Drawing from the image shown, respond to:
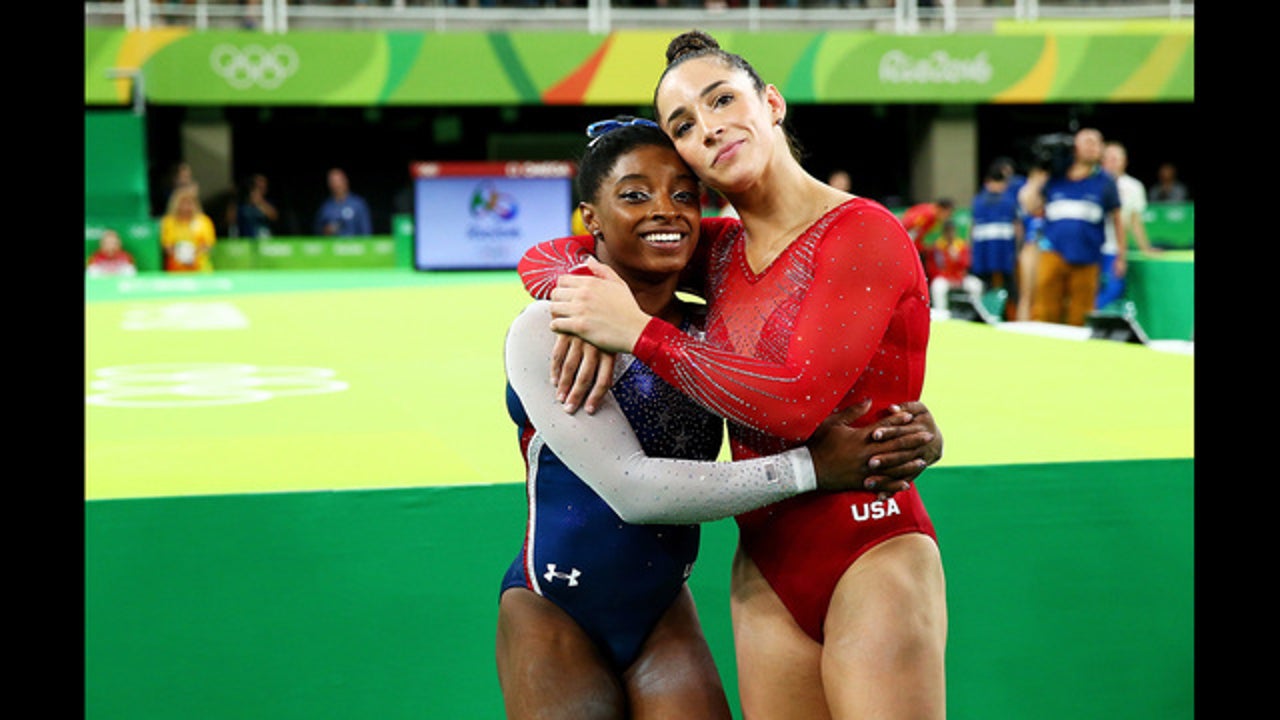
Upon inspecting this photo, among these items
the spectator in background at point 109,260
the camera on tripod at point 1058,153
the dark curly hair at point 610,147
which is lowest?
the dark curly hair at point 610,147

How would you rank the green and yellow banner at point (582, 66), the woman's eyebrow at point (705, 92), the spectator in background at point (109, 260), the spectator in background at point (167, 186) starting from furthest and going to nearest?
1. the spectator in background at point (167, 186)
2. the green and yellow banner at point (582, 66)
3. the spectator in background at point (109, 260)
4. the woman's eyebrow at point (705, 92)

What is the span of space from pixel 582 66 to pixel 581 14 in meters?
1.56

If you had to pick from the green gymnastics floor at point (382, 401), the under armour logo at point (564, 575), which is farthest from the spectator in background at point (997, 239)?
the under armour logo at point (564, 575)

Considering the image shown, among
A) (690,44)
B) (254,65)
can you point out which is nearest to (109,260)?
(254,65)

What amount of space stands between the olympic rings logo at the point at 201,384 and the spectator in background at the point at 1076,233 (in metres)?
5.29

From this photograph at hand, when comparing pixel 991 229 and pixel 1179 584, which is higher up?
pixel 991 229

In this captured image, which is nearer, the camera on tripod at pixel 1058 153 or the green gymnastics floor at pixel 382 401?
the green gymnastics floor at pixel 382 401

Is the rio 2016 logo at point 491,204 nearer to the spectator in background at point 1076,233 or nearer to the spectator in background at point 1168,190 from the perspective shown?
the spectator in background at point 1076,233

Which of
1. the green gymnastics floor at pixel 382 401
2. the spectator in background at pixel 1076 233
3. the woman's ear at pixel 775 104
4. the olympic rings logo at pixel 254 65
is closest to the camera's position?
the woman's ear at pixel 775 104

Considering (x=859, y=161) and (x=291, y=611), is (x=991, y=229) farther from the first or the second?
(x=859, y=161)

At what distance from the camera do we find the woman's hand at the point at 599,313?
7.30 ft
